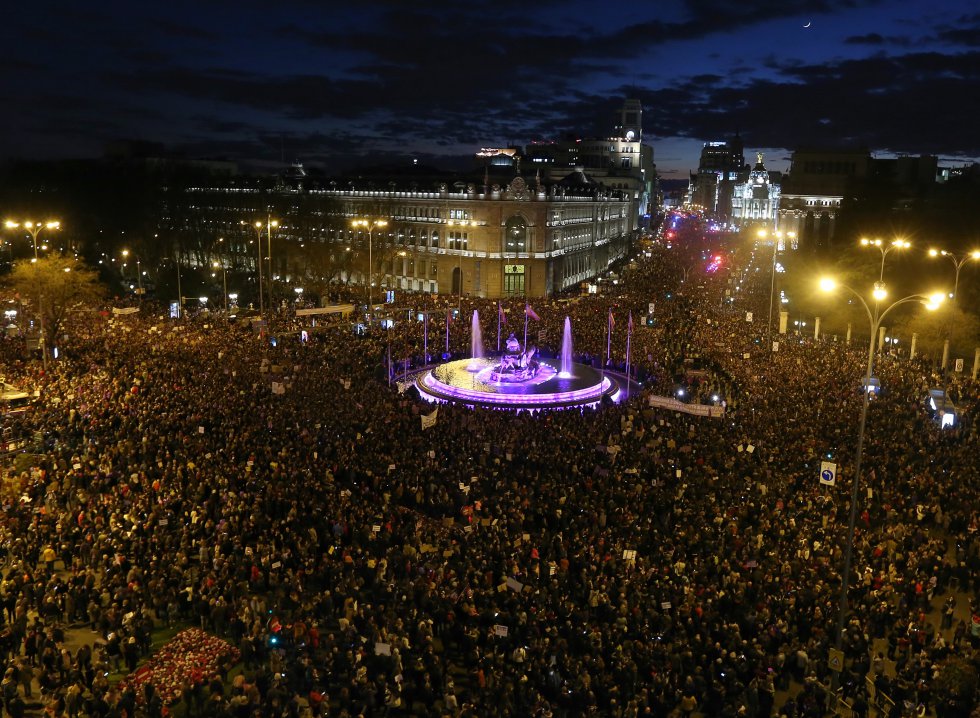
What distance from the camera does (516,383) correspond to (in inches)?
1369

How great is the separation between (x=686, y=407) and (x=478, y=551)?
13955 millimetres

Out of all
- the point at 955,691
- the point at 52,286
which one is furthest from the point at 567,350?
the point at 955,691

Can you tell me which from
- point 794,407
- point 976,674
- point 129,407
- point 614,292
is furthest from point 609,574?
point 614,292

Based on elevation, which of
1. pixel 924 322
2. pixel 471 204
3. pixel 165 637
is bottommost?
pixel 165 637

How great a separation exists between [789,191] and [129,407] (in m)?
113

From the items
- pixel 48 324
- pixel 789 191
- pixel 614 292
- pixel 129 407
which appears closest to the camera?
pixel 129 407

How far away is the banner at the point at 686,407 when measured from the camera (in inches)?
1104

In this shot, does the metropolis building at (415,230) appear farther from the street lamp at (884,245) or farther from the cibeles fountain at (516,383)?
the street lamp at (884,245)

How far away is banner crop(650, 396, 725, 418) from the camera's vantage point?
28031mm

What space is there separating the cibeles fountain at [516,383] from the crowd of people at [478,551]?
8.80ft

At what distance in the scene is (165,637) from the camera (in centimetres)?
1509

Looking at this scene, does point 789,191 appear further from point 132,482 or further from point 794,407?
point 132,482

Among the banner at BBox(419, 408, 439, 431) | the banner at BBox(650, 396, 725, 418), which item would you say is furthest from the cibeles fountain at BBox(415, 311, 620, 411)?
the banner at BBox(419, 408, 439, 431)

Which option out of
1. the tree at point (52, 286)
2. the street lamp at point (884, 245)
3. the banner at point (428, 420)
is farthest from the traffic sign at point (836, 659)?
the tree at point (52, 286)
